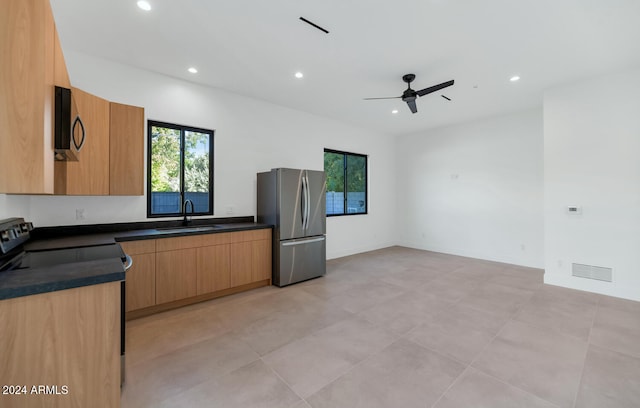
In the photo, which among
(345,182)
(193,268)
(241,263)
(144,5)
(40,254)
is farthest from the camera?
(345,182)

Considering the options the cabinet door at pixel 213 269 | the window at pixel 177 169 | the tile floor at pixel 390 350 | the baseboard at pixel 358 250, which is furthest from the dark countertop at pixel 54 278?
the baseboard at pixel 358 250

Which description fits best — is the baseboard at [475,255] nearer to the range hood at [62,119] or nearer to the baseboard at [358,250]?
the baseboard at [358,250]

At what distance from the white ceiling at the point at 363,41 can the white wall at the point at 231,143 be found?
9.2 inches

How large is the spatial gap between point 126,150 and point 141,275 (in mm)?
1376

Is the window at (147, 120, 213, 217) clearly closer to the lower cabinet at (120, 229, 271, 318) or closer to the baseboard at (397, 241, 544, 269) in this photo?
the lower cabinet at (120, 229, 271, 318)

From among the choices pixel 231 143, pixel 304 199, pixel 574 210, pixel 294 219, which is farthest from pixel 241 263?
pixel 574 210

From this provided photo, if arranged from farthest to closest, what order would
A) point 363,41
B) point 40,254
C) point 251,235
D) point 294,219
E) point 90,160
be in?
point 294,219, point 251,235, point 363,41, point 90,160, point 40,254

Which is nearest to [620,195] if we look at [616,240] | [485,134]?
[616,240]

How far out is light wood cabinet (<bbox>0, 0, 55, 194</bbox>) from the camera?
1.12 metres

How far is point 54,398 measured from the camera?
1165 millimetres

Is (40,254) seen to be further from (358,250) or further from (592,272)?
(592,272)

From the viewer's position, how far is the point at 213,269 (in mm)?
3389

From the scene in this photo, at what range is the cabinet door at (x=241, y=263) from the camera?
3.58 meters

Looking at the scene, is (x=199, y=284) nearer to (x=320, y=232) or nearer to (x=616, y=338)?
(x=320, y=232)
